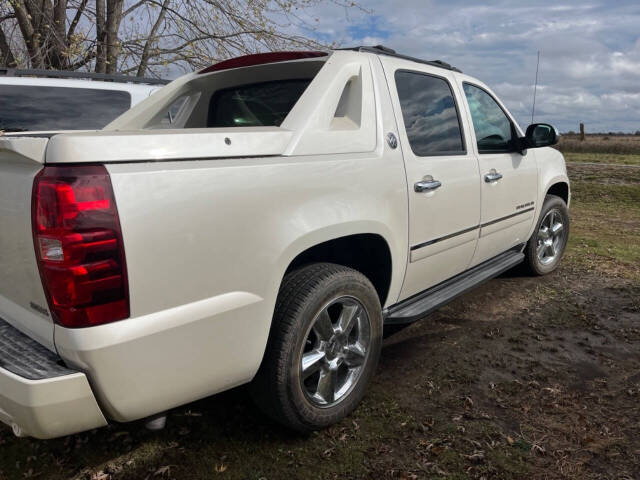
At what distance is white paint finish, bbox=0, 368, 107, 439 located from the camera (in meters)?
1.80

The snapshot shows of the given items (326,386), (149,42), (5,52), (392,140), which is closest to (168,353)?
(326,386)

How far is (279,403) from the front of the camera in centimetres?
244

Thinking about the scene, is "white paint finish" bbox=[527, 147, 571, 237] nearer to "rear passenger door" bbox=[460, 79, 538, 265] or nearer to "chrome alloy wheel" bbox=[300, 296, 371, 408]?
"rear passenger door" bbox=[460, 79, 538, 265]

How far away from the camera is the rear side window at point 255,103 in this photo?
3332mm

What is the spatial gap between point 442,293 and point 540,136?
1813mm

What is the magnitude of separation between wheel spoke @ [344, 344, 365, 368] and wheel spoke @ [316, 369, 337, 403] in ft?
0.37

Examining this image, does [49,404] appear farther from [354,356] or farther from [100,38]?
[100,38]

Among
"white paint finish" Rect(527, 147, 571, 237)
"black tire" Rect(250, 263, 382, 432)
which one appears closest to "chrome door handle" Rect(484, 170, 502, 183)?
"white paint finish" Rect(527, 147, 571, 237)

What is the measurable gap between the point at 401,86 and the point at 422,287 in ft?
4.10

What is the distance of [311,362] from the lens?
2.59 m

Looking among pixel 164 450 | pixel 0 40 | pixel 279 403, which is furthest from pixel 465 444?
pixel 0 40

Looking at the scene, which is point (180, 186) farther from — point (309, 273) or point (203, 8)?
point (203, 8)

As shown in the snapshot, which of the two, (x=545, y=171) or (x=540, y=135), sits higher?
(x=540, y=135)

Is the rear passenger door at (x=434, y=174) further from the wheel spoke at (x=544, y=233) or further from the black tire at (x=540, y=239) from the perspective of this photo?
the wheel spoke at (x=544, y=233)
